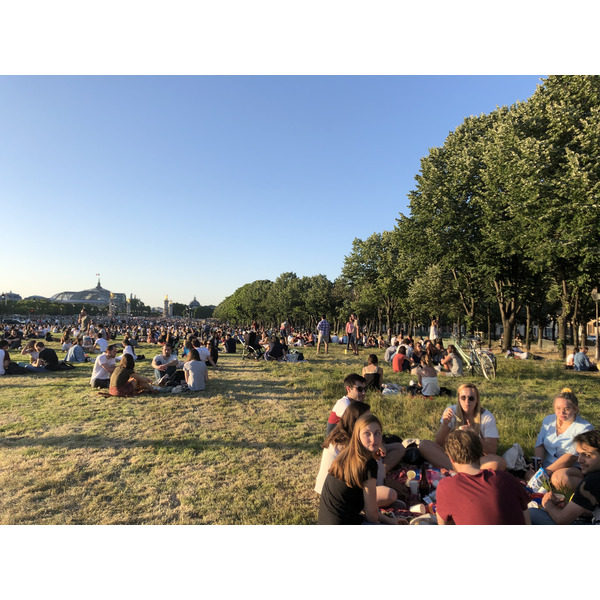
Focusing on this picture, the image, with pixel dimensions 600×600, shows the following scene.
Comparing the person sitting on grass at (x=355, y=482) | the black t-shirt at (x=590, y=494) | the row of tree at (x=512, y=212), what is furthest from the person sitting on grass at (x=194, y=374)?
the row of tree at (x=512, y=212)

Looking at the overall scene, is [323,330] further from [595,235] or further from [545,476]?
[545,476]

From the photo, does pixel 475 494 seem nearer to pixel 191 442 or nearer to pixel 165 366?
pixel 191 442

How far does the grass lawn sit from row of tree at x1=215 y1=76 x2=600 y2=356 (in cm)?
734

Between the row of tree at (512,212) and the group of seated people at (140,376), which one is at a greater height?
the row of tree at (512,212)

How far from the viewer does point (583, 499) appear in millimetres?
3434

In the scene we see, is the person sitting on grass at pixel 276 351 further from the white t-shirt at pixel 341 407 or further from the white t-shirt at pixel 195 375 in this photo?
the white t-shirt at pixel 341 407

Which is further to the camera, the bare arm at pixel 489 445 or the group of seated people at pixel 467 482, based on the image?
the bare arm at pixel 489 445

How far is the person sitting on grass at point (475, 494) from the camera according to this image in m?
2.87

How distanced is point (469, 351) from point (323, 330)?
7.84 metres

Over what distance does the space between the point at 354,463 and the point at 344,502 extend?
364 millimetres

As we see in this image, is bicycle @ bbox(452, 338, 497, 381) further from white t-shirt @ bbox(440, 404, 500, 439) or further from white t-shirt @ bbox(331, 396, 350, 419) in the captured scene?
white t-shirt @ bbox(331, 396, 350, 419)

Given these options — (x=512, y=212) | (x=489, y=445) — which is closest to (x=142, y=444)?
(x=489, y=445)

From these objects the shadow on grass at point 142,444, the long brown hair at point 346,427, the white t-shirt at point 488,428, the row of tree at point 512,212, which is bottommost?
the shadow on grass at point 142,444

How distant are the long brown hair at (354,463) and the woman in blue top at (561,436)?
2597mm
